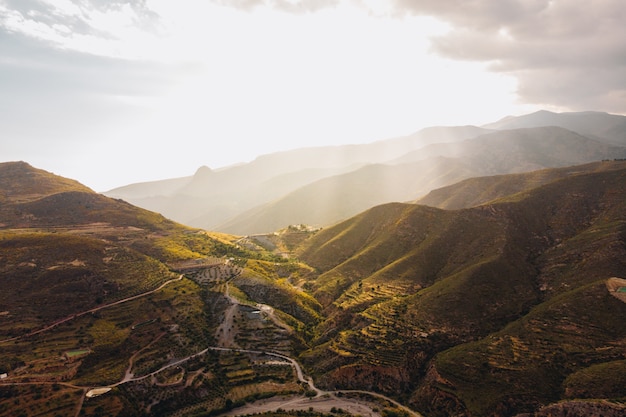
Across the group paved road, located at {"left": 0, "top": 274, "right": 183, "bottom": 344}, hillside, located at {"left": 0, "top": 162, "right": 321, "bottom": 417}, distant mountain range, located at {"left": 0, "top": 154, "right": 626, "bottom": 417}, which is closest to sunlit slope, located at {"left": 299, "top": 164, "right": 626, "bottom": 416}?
distant mountain range, located at {"left": 0, "top": 154, "right": 626, "bottom": 417}

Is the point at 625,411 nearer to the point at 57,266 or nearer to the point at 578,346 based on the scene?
the point at 578,346

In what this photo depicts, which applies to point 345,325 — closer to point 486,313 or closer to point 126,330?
point 486,313

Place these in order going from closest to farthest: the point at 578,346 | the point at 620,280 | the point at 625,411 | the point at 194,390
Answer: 1. the point at 625,411
2. the point at 578,346
3. the point at 194,390
4. the point at 620,280

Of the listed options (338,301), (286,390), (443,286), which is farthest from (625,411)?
(338,301)

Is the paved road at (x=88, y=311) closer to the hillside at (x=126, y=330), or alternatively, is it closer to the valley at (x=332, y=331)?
the hillside at (x=126, y=330)

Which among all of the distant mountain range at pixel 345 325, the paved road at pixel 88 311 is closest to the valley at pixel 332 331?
the distant mountain range at pixel 345 325

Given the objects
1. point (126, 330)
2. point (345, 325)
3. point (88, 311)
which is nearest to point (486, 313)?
point (345, 325)

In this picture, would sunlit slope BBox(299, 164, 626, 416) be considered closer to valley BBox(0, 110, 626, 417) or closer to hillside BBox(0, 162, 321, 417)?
valley BBox(0, 110, 626, 417)

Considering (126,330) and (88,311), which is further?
(88,311)
